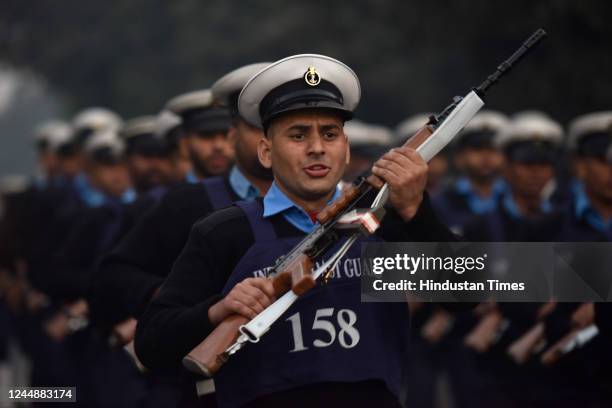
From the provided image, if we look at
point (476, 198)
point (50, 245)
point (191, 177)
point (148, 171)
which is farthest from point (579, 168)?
point (50, 245)

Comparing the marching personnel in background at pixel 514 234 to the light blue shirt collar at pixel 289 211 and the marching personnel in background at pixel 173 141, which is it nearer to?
the marching personnel in background at pixel 173 141

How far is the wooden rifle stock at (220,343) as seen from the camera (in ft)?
16.5

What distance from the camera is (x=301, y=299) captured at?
209 inches

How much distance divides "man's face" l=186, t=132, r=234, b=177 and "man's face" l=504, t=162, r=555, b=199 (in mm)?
3295

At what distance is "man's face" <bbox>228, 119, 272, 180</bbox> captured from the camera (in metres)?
6.77

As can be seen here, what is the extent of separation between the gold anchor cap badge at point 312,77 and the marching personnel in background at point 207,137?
253 centimetres

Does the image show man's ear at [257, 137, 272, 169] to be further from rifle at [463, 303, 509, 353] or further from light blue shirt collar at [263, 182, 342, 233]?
rifle at [463, 303, 509, 353]

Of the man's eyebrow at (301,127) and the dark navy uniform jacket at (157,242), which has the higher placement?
the dark navy uniform jacket at (157,242)

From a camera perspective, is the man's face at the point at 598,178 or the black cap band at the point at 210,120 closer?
the black cap band at the point at 210,120

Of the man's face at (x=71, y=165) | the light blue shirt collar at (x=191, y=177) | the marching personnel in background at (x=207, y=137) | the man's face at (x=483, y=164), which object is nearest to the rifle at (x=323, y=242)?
the marching personnel in background at (x=207, y=137)

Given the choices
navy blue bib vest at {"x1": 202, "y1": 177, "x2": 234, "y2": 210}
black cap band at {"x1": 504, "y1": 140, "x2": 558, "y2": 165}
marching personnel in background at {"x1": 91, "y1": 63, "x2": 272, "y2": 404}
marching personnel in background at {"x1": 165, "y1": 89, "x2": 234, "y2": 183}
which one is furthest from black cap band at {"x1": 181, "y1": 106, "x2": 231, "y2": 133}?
black cap band at {"x1": 504, "y1": 140, "x2": 558, "y2": 165}

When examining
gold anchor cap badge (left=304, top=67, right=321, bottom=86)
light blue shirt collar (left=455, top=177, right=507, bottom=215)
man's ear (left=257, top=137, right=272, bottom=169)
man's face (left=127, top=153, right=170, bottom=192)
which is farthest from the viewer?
light blue shirt collar (left=455, top=177, right=507, bottom=215)

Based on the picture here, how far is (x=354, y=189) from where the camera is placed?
16.8ft

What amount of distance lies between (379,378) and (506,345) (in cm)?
449
